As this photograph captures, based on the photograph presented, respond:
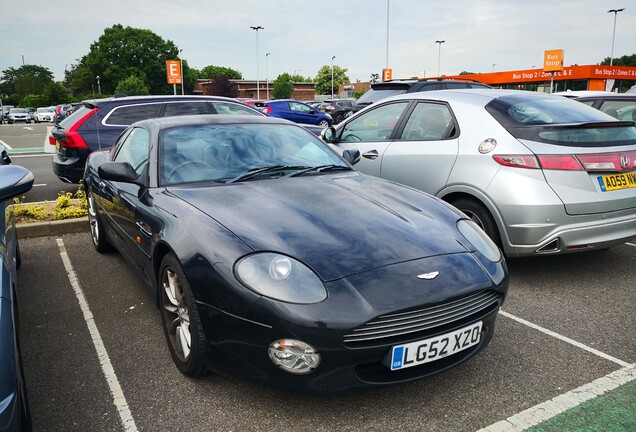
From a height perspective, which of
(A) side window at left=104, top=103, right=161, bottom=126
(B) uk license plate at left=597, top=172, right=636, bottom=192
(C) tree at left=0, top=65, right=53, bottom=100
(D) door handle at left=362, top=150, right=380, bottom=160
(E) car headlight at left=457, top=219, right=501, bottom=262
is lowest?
(E) car headlight at left=457, top=219, right=501, bottom=262

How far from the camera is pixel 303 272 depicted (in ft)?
7.20

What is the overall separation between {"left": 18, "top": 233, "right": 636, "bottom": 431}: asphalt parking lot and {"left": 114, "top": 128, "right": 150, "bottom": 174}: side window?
1.04 meters

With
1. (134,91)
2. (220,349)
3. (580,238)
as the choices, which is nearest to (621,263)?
(580,238)

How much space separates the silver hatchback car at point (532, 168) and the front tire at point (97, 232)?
120 inches

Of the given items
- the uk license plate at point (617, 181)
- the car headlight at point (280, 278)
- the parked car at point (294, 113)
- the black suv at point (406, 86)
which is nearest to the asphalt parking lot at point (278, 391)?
the car headlight at point (280, 278)

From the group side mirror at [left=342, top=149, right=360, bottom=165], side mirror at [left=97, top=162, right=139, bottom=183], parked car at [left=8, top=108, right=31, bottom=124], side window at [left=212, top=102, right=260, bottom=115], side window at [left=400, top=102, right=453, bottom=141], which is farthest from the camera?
parked car at [left=8, top=108, right=31, bottom=124]

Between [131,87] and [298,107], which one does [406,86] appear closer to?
[298,107]

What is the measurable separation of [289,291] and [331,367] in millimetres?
373

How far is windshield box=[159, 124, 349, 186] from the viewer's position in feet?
10.6

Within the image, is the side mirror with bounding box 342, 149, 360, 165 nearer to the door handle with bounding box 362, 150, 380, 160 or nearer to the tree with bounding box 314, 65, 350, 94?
the door handle with bounding box 362, 150, 380, 160

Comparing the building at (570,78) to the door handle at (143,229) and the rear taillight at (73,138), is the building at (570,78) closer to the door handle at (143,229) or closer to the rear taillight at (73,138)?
the rear taillight at (73,138)

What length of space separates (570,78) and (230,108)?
43.6 metres

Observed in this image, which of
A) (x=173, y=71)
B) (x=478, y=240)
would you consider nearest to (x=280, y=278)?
(x=478, y=240)

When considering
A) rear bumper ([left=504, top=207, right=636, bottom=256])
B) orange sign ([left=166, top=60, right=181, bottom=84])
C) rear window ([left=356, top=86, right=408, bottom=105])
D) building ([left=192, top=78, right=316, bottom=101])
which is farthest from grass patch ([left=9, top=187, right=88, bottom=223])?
building ([left=192, top=78, right=316, bottom=101])
